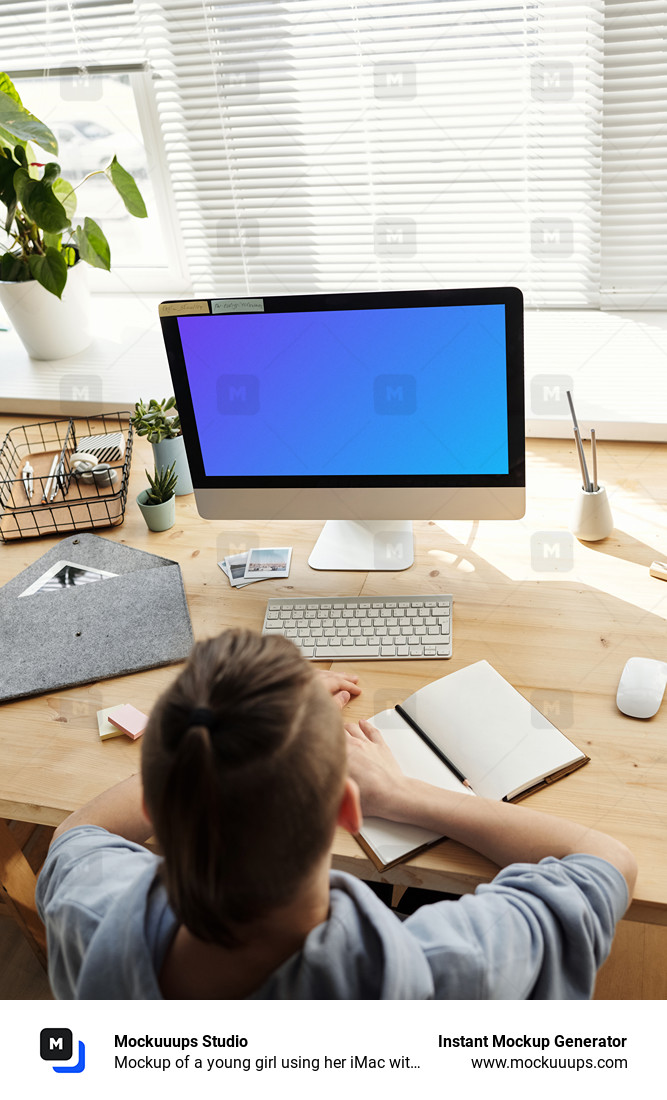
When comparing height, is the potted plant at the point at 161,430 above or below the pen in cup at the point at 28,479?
above

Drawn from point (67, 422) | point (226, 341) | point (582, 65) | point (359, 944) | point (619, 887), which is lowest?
point (619, 887)

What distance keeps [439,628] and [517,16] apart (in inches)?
52.4

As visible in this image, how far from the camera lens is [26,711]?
124 cm

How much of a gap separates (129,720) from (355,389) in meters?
0.59

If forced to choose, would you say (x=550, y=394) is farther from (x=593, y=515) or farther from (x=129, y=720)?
(x=129, y=720)

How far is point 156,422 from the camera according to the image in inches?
64.0

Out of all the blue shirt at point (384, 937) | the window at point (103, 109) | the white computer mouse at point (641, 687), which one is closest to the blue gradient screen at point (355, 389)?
the white computer mouse at point (641, 687)

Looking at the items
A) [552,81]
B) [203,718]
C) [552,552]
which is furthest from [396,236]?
[203,718]

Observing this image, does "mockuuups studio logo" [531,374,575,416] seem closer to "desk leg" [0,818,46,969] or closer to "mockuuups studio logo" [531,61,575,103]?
"mockuuups studio logo" [531,61,575,103]

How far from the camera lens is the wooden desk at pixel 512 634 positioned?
1.00 metres

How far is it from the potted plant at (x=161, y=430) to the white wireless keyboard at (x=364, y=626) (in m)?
0.43

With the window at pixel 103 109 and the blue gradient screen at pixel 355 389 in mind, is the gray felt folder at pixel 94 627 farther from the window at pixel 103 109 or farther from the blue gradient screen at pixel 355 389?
the window at pixel 103 109
